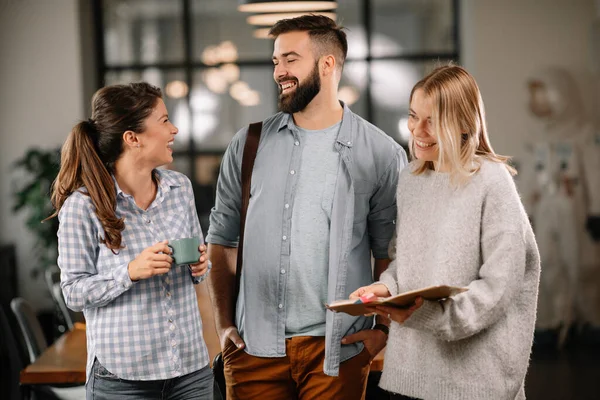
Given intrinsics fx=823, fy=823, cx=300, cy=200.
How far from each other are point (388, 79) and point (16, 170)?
3.55m

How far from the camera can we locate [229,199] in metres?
2.63

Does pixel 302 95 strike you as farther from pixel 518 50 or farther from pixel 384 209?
pixel 518 50

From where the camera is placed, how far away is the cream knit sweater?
6.35 ft

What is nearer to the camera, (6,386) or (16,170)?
(6,386)

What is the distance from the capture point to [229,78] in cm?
797

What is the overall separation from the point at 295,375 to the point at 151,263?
2.26ft

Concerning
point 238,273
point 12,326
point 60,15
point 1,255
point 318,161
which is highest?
point 60,15

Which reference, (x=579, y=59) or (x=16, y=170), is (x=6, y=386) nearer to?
(x=16, y=170)

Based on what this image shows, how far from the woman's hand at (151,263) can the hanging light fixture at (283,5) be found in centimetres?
234

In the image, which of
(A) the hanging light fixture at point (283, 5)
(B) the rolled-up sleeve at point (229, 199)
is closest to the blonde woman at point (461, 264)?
(B) the rolled-up sleeve at point (229, 199)

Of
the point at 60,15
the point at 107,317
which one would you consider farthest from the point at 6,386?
the point at 107,317

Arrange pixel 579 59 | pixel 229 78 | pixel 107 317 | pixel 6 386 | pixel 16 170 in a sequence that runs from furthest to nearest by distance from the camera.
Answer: pixel 229 78 < pixel 16 170 < pixel 579 59 < pixel 6 386 < pixel 107 317

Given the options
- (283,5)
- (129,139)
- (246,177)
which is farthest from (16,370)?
(283,5)

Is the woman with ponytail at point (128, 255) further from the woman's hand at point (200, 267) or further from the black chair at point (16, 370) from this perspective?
the black chair at point (16, 370)
